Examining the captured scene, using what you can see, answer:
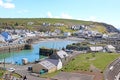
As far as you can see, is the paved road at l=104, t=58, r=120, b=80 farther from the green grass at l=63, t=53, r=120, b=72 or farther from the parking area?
the parking area

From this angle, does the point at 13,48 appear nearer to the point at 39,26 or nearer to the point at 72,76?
the point at 72,76

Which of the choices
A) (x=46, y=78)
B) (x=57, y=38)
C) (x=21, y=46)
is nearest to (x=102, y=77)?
(x=46, y=78)

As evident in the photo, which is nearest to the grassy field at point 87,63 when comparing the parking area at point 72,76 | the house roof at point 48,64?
the parking area at point 72,76

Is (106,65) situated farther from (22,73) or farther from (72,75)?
(22,73)

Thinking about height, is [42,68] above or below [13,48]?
above

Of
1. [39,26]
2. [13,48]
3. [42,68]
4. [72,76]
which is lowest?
[13,48]

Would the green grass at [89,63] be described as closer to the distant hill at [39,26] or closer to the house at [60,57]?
the house at [60,57]

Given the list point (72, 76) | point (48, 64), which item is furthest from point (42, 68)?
point (72, 76)

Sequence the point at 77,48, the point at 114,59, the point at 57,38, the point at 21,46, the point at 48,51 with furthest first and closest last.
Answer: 1. the point at 57,38
2. the point at 21,46
3. the point at 77,48
4. the point at 48,51
5. the point at 114,59

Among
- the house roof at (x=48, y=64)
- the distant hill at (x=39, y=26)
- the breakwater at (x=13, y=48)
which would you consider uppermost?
the house roof at (x=48, y=64)
